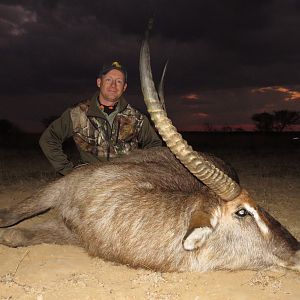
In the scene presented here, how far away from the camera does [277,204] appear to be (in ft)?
17.2

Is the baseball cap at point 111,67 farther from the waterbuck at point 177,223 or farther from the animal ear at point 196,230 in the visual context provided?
the animal ear at point 196,230

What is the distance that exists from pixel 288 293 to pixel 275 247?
32 centimetres

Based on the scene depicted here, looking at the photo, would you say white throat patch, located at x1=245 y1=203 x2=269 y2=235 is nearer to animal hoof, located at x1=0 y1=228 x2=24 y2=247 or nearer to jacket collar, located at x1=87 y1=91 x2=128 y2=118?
animal hoof, located at x1=0 y1=228 x2=24 y2=247

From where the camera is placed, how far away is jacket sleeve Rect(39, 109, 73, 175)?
4613 millimetres

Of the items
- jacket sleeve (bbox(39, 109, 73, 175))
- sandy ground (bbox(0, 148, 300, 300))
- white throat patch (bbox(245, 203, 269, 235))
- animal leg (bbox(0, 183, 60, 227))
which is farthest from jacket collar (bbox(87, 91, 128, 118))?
white throat patch (bbox(245, 203, 269, 235))

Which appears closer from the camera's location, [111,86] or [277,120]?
[111,86]

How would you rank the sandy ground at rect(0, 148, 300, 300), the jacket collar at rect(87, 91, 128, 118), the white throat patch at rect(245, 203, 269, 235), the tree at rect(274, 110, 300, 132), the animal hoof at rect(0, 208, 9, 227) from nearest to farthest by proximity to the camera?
the sandy ground at rect(0, 148, 300, 300) < the white throat patch at rect(245, 203, 269, 235) < the animal hoof at rect(0, 208, 9, 227) < the jacket collar at rect(87, 91, 128, 118) < the tree at rect(274, 110, 300, 132)

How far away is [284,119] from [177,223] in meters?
30.6

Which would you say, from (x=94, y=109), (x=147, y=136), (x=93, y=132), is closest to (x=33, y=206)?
(x=93, y=132)

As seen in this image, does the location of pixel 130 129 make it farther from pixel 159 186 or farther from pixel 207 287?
pixel 207 287

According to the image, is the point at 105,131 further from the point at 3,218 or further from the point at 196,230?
the point at 196,230

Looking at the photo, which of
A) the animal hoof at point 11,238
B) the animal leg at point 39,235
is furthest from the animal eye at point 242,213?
the animal hoof at point 11,238

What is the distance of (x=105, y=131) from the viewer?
4.72m

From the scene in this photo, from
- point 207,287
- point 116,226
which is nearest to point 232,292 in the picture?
point 207,287
